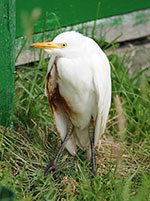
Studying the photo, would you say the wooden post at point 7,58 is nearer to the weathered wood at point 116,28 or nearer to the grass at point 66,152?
the grass at point 66,152

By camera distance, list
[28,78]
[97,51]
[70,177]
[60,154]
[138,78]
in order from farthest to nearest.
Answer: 1. [138,78]
2. [28,78]
3. [60,154]
4. [70,177]
5. [97,51]

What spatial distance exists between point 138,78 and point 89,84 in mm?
1453

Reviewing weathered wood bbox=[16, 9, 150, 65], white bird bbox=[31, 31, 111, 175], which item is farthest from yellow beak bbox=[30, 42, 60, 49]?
weathered wood bbox=[16, 9, 150, 65]

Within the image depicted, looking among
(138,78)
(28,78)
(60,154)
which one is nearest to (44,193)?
(60,154)

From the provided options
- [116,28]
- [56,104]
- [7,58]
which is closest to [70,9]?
[116,28]

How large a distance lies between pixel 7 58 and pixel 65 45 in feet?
1.66

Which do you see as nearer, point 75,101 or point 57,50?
point 57,50

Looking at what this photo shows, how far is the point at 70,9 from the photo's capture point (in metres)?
3.12

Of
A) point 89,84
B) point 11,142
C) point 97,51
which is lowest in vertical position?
point 11,142

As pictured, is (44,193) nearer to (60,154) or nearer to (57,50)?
(60,154)

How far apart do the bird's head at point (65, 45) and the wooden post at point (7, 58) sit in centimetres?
42

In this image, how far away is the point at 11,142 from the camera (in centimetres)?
229

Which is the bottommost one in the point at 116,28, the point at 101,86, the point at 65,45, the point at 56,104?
the point at 56,104

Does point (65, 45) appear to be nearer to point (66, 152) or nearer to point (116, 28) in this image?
point (66, 152)
